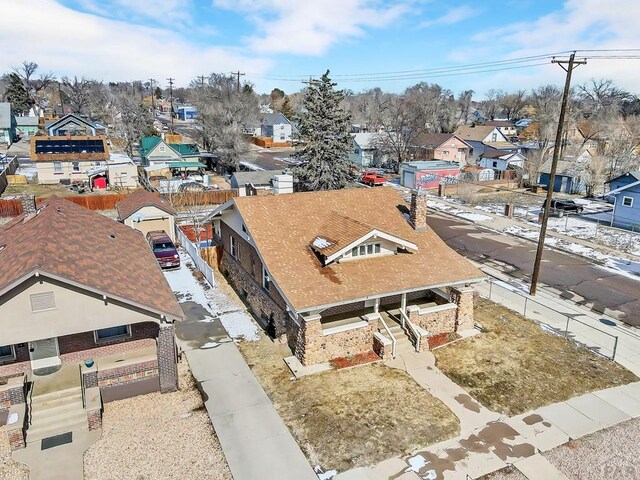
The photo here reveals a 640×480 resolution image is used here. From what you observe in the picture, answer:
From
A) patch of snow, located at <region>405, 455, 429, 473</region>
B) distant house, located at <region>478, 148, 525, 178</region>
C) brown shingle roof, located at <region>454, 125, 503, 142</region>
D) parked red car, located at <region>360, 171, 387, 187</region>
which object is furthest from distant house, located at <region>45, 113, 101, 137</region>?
patch of snow, located at <region>405, 455, 429, 473</region>

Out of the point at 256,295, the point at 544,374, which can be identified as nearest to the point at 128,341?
the point at 256,295

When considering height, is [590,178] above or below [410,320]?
above

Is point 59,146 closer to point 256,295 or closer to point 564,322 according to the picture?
point 256,295

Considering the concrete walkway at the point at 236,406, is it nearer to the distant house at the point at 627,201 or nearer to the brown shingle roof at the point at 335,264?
the brown shingle roof at the point at 335,264

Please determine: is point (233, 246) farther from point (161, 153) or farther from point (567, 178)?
point (567, 178)

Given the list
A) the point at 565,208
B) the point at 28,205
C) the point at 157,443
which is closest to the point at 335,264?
the point at 157,443

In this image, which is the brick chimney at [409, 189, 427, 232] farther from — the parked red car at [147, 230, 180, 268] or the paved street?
the parked red car at [147, 230, 180, 268]
